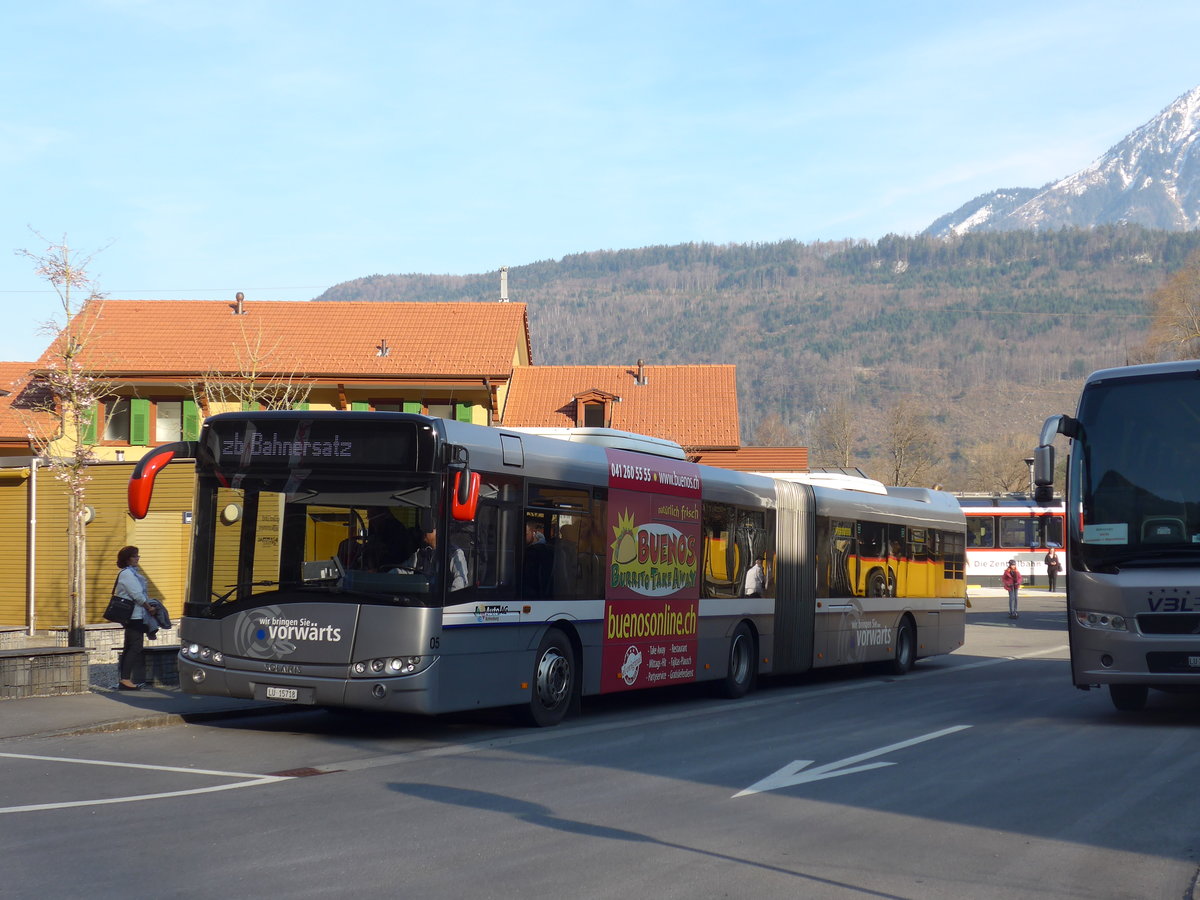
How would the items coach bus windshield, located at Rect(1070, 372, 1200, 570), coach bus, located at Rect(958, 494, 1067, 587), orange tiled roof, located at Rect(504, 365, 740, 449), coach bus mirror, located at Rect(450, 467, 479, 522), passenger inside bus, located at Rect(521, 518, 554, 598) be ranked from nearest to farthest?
coach bus mirror, located at Rect(450, 467, 479, 522) < passenger inside bus, located at Rect(521, 518, 554, 598) < coach bus windshield, located at Rect(1070, 372, 1200, 570) < orange tiled roof, located at Rect(504, 365, 740, 449) < coach bus, located at Rect(958, 494, 1067, 587)

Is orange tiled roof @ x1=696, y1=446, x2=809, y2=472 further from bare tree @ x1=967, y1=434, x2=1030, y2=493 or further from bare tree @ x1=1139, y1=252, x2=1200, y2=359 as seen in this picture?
bare tree @ x1=967, y1=434, x2=1030, y2=493

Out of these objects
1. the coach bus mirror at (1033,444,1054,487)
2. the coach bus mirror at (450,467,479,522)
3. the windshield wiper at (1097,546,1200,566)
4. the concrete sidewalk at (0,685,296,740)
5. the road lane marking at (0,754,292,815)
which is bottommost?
the road lane marking at (0,754,292,815)

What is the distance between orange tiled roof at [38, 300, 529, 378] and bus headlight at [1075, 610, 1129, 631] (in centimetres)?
3397

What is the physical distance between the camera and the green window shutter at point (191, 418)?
44719 millimetres

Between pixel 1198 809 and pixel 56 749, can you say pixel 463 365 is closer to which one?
pixel 56 749

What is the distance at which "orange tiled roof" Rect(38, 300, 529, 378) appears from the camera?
46.7 m

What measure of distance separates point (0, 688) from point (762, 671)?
9072 millimetres

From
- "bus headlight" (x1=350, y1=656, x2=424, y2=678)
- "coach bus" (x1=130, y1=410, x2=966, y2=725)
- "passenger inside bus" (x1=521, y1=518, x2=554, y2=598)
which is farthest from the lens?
"passenger inside bus" (x1=521, y1=518, x2=554, y2=598)

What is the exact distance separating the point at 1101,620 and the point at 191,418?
3711 centimetres

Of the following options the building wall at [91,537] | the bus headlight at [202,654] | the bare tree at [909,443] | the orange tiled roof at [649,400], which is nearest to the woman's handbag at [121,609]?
the bus headlight at [202,654]

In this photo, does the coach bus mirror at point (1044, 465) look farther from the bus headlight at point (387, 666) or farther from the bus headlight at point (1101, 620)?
the bus headlight at point (387, 666)

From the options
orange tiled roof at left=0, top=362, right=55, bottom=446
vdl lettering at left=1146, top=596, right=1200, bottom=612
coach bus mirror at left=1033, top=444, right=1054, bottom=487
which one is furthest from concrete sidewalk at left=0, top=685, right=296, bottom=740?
orange tiled roof at left=0, top=362, right=55, bottom=446

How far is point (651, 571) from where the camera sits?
590 inches

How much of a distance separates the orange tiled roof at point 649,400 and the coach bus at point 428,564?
36576mm
